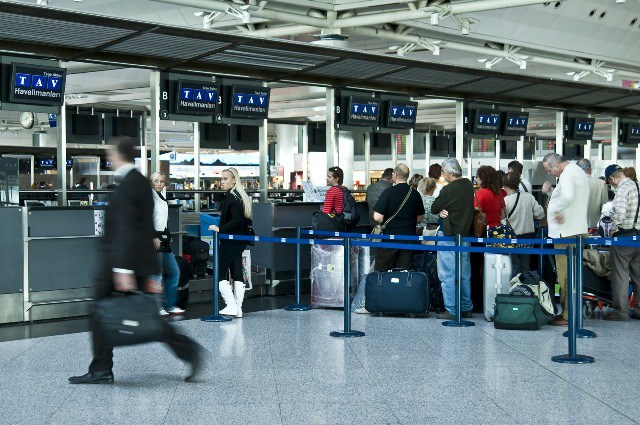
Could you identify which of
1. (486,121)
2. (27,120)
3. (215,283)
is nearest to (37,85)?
(215,283)

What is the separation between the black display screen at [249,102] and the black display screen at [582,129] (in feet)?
30.6

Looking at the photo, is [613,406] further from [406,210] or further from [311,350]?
[406,210]

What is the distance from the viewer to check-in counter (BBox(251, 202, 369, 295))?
14.0 metres

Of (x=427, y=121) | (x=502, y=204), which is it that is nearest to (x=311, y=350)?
(x=502, y=204)

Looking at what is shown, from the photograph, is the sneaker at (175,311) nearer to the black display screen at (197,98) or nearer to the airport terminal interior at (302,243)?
the airport terminal interior at (302,243)

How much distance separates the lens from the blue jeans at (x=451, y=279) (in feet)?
36.1

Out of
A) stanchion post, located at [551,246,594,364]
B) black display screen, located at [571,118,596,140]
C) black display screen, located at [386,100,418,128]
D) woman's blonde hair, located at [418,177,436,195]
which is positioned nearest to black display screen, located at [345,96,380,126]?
black display screen, located at [386,100,418,128]

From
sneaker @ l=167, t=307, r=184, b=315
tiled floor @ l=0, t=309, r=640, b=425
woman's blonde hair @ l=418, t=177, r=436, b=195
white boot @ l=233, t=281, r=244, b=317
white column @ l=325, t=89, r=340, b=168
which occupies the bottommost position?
sneaker @ l=167, t=307, r=184, b=315

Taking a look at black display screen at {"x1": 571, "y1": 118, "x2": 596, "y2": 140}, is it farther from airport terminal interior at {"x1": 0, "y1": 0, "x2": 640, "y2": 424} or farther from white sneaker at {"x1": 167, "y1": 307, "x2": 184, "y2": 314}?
white sneaker at {"x1": 167, "y1": 307, "x2": 184, "y2": 314}

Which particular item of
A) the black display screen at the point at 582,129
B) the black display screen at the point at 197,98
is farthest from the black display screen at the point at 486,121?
the black display screen at the point at 197,98

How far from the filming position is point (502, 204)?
11.7 meters

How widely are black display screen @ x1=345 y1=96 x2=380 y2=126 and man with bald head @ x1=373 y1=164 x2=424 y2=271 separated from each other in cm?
470

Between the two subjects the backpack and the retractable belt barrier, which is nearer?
the retractable belt barrier

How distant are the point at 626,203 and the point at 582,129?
11431mm
